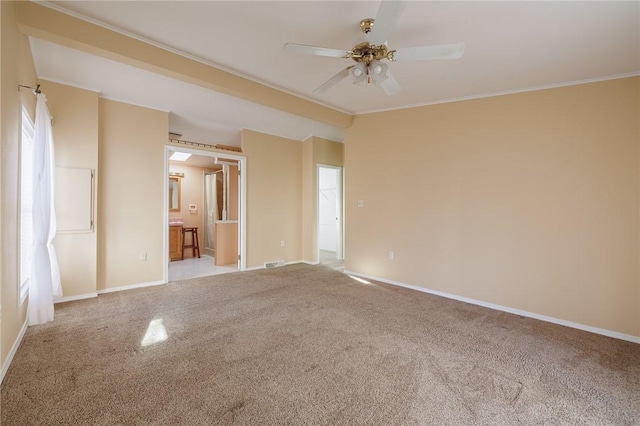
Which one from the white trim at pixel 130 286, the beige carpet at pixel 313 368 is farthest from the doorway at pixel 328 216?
the beige carpet at pixel 313 368

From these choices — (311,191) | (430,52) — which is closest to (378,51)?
(430,52)

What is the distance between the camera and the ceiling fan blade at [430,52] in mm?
1874

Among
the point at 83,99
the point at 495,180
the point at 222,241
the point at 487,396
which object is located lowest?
the point at 487,396

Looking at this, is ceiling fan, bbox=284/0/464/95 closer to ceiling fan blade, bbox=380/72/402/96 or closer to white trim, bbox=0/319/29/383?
ceiling fan blade, bbox=380/72/402/96

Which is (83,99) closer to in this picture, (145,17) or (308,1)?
(145,17)

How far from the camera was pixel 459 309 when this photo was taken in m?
3.11

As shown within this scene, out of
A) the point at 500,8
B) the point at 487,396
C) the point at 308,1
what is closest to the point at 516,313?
the point at 487,396

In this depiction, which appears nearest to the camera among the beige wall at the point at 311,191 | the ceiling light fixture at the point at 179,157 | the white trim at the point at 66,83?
the white trim at the point at 66,83

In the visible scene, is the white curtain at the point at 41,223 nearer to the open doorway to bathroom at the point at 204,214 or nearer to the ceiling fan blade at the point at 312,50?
the open doorway to bathroom at the point at 204,214

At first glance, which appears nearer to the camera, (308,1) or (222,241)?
(308,1)

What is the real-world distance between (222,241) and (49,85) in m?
3.36

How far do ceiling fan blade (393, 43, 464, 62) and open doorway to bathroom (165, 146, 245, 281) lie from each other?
11.6 ft

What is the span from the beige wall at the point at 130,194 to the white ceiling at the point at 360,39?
0.43 meters

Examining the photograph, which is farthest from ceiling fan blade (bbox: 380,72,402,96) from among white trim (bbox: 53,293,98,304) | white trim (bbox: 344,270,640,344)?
white trim (bbox: 53,293,98,304)
